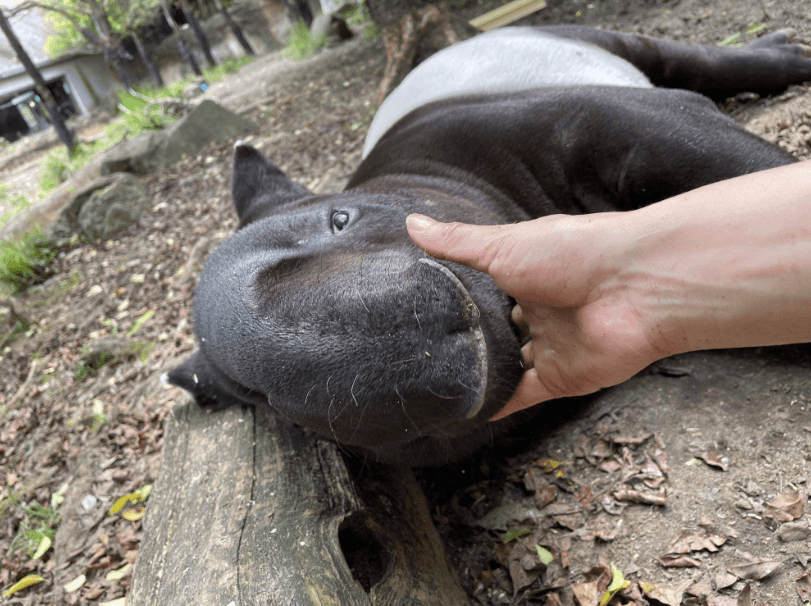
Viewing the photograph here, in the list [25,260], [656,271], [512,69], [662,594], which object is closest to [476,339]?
[656,271]

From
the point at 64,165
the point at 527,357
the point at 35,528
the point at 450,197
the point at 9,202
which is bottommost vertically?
the point at 35,528

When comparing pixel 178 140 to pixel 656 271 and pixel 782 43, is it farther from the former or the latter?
pixel 656 271

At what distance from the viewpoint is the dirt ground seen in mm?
1781

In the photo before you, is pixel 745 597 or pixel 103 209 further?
pixel 103 209

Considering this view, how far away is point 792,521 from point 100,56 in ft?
116

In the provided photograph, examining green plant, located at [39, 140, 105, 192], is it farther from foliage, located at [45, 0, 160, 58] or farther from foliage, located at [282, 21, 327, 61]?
foliage, located at [45, 0, 160, 58]

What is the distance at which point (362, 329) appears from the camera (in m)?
1.54

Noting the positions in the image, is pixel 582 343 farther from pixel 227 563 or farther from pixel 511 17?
pixel 511 17

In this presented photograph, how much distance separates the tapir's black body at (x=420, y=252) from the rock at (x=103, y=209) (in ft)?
17.2

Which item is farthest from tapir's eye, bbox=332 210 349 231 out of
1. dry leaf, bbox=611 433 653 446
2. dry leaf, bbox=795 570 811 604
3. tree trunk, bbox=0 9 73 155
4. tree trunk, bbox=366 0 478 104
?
tree trunk, bbox=0 9 73 155

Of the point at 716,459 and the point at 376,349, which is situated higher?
the point at 376,349

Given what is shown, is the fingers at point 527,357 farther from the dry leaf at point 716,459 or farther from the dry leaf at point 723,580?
the dry leaf at point 723,580

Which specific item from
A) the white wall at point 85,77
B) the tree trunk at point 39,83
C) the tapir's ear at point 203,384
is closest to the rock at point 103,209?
the tapir's ear at point 203,384

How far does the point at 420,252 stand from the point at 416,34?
5.50 meters
